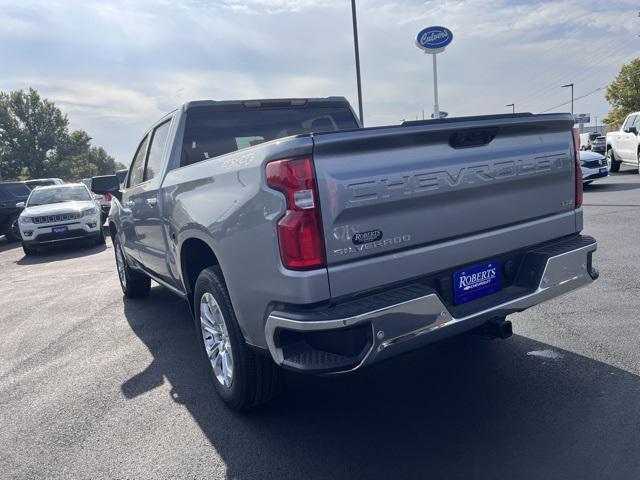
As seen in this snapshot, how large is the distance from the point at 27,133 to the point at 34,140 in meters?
1.22

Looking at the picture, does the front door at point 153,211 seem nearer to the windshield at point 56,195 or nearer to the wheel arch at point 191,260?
the wheel arch at point 191,260

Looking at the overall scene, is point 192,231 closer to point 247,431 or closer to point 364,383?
point 247,431

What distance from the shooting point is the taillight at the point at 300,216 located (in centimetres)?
237

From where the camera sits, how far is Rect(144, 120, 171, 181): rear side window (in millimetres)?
4480

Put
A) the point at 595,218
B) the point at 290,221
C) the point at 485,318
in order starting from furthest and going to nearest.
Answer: the point at 595,218, the point at 485,318, the point at 290,221

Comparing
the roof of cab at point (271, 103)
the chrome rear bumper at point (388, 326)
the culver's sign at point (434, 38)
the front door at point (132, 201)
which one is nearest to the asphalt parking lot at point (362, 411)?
the chrome rear bumper at point (388, 326)

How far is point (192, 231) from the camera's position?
11.0 ft

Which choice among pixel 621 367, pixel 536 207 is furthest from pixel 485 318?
pixel 621 367

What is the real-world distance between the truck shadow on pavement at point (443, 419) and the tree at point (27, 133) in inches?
3054

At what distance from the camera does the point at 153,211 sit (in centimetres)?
432

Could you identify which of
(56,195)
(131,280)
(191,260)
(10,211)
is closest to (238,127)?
(191,260)

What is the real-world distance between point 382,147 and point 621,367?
2.27 metres

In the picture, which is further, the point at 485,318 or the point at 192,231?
the point at 192,231

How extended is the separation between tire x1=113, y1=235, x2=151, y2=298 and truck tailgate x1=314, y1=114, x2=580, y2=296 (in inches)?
172
